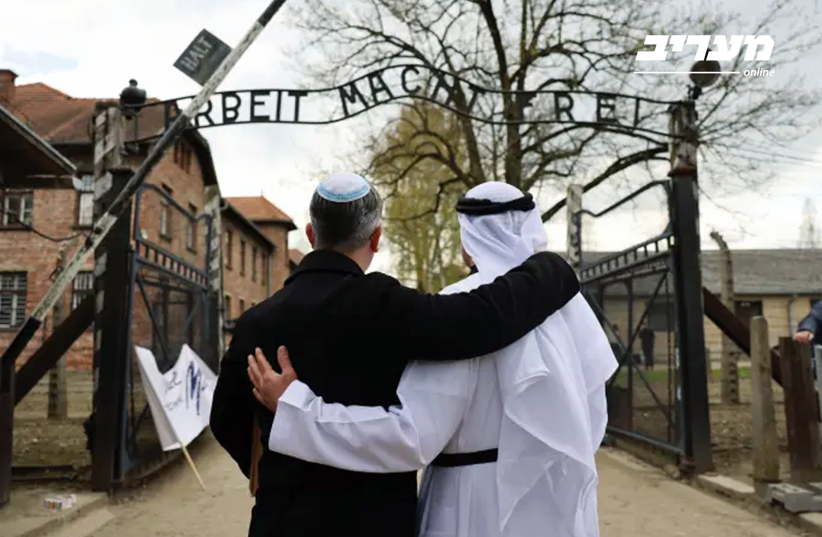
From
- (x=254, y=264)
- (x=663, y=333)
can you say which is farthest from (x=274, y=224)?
(x=663, y=333)

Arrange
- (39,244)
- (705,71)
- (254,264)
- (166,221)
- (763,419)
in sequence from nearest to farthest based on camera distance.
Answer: (763,419) → (705,71) → (166,221) → (39,244) → (254,264)

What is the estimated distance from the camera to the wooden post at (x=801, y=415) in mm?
5891

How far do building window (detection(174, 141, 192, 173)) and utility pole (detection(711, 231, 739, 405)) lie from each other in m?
18.2

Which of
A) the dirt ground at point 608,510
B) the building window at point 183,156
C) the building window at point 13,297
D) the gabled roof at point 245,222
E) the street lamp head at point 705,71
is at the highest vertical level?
the building window at point 183,156

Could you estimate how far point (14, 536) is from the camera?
5145 millimetres

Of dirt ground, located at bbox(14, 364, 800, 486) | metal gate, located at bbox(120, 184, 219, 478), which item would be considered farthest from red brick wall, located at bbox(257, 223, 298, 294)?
metal gate, located at bbox(120, 184, 219, 478)

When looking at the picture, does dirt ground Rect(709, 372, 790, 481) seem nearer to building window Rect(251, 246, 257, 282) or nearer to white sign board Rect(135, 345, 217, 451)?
white sign board Rect(135, 345, 217, 451)

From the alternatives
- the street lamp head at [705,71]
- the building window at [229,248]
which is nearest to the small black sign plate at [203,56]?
the street lamp head at [705,71]

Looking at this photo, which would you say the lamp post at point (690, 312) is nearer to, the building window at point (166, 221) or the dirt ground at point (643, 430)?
the dirt ground at point (643, 430)

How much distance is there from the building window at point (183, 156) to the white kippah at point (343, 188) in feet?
78.6

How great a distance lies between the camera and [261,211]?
48844 millimetres

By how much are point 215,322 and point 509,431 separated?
33.1 ft

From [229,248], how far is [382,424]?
32793mm

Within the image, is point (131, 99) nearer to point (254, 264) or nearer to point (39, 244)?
point (39, 244)
